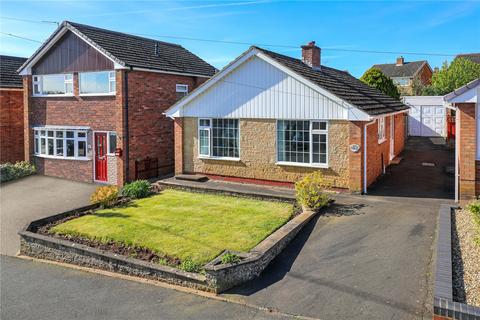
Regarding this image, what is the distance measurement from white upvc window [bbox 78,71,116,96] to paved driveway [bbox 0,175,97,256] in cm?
414

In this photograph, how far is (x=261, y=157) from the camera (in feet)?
53.5

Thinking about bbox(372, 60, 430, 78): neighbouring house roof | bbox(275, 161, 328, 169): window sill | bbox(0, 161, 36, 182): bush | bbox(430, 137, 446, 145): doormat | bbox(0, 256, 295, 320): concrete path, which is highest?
bbox(372, 60, 430, 78): neighbouring house roof

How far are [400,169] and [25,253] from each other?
14.9 metres

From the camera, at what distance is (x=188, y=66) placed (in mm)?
22297

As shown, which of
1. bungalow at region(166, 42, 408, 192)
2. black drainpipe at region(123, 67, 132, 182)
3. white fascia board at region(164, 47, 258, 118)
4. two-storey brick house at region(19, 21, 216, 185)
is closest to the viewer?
bungalow at region(166, 42, 408, 192)

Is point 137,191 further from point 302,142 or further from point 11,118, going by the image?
point 11,118

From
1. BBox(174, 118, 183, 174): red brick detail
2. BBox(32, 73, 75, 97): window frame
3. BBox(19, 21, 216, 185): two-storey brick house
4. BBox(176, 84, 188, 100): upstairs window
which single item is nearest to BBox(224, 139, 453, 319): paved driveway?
BBox(174, 118, 183, 174): red brick detail

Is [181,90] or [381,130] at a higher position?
[181,90]

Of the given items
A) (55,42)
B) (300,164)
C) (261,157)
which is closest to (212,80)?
(261,157)

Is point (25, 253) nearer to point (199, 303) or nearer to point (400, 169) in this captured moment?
point (199, 303)

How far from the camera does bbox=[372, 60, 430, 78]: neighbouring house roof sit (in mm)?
56156

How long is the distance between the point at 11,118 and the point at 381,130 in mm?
18794

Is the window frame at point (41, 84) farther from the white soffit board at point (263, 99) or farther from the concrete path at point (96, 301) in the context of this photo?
the concrete path at point (96, 301)

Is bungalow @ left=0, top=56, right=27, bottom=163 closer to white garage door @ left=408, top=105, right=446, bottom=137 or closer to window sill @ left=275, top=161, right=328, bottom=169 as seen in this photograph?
window sill @ left=275, top=161, right=328, bottom=169
